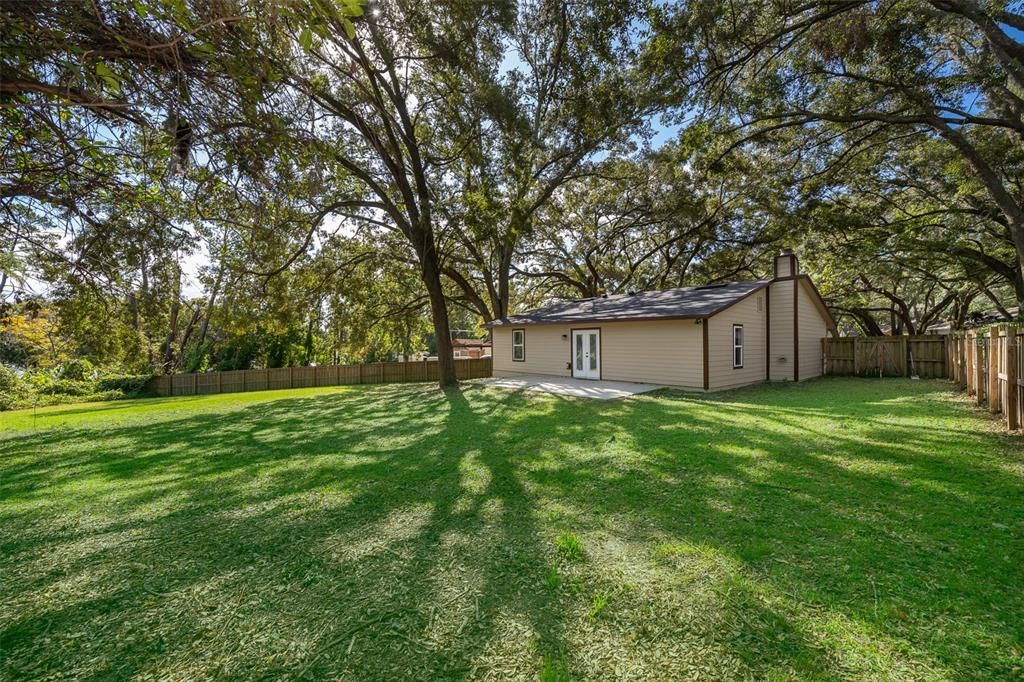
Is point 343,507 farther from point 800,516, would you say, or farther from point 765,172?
point 765,172

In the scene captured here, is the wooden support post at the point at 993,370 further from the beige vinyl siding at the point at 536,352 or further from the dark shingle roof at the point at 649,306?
the beige vinyl siding at the point at 536,352

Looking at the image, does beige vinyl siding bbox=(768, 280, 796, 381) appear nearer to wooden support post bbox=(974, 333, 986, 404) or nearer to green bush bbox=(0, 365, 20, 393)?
wooden support post bbox=(974, 333, 986, 404)

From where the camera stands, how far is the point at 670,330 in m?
12.4

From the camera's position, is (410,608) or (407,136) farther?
(407,136)

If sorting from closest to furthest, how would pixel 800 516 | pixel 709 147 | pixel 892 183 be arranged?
pixel 800 516, pixel 709 147, pixel 892 183

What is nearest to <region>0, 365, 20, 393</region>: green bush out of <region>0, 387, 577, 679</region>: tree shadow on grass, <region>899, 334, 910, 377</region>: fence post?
<region>0, 387, 577, 679</region>: tree shadow on grass

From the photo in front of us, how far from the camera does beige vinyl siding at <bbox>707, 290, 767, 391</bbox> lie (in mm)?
11953

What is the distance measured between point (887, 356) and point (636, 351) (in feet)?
30.5

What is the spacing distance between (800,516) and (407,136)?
13.1 metres

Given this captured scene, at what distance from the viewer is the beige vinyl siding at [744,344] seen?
471 inches

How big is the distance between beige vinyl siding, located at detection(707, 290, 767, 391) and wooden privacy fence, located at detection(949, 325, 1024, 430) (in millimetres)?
4766

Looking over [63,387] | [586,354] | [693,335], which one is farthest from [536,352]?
[63,387]

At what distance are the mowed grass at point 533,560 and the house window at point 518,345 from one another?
438 inches

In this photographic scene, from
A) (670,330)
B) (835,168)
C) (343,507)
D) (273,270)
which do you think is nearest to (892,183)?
(835,168)
